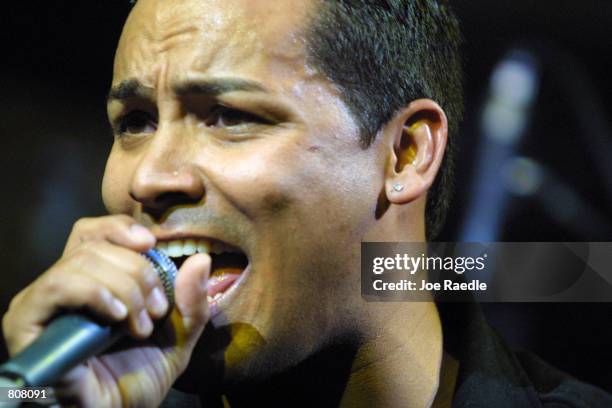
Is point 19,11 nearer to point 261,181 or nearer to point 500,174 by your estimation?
point 261,181

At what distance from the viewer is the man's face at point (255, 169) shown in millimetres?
1418

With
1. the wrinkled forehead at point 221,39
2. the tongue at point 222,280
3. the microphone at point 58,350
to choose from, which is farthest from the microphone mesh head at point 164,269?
the wrinkled forehead at point 221,39

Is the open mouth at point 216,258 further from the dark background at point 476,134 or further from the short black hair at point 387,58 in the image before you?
the dark background at point 476,134

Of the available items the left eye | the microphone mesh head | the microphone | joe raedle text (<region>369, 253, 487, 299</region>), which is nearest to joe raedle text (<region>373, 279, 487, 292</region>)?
joe raedle text (<region>369, 253, 487, 299</region>)

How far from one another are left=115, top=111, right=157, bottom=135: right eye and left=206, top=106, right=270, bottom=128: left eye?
18 centimetres

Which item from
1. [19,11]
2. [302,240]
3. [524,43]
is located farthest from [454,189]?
[19,11]

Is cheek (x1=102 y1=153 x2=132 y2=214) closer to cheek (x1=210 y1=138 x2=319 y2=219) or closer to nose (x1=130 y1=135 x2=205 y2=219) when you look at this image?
nose (x1=130 y1=135 x2=205 y2=219)

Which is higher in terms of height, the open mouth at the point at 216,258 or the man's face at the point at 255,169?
the man's face at the point at 255,169

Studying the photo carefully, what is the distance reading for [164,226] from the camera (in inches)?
55.3

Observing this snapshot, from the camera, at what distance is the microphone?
918mm

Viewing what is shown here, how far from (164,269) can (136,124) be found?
575 millimetres

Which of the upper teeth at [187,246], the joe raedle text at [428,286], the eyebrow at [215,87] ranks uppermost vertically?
the eyebrow at [215,87]

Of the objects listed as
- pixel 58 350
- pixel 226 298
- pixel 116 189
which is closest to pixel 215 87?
pixel 116 189

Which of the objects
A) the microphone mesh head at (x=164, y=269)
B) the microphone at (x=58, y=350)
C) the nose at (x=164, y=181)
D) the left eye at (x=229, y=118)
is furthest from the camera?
the left eye at (x=229, y=118)
